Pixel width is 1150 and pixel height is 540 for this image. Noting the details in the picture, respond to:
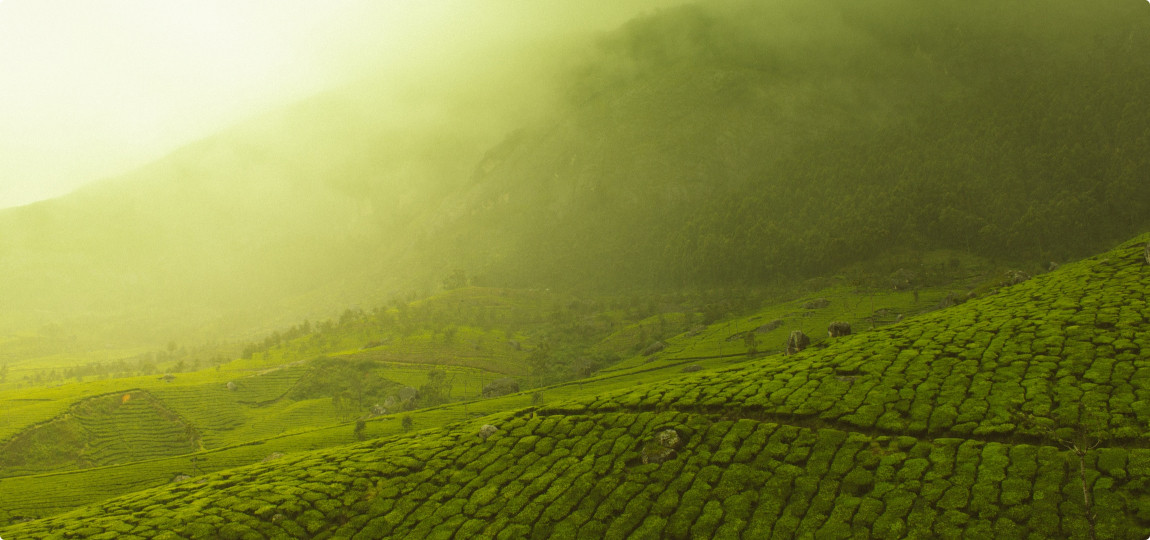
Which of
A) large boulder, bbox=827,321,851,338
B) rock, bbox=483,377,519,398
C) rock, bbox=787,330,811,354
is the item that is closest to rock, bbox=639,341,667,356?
rock, bbox=483,377,519,398

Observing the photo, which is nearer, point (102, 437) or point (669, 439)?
point (669, 439)

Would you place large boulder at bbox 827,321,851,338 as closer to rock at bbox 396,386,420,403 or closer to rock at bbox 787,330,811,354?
rock at bbox 787,330,811,354

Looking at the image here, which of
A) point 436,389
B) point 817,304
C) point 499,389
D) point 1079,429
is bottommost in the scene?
point 499,389

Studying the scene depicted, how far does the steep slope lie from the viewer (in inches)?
1681

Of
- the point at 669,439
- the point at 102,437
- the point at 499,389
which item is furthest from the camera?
the point at 499,389

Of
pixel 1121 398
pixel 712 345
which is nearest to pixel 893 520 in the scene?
pixel 1121 398

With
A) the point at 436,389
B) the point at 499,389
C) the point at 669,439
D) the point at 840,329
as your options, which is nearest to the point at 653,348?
the point at 499,389

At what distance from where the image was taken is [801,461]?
5209cm

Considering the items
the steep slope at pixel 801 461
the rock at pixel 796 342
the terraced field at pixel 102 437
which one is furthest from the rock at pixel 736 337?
the terraced field at pixel 102 437

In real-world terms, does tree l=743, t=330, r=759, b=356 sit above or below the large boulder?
below

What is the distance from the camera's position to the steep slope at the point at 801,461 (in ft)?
140

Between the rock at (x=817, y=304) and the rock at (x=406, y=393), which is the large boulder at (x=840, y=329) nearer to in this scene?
the rock at (x=817, y=304)

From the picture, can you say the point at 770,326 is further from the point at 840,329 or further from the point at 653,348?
the point at 840,329

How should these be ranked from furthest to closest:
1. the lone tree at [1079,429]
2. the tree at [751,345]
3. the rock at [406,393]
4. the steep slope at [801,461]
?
the rock at [406,393] < the tree at [751,345] < the lone tree at [1079,429] < the steep slope at [801,461]
